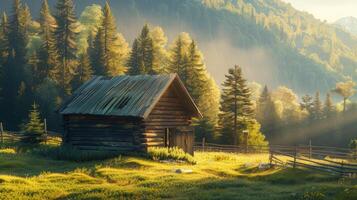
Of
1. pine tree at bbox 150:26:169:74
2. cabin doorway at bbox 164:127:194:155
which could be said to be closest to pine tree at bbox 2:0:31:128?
pine tree at bbox 150:26:169:74

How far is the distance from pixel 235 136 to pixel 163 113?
75.4ft

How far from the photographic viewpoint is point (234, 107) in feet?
186

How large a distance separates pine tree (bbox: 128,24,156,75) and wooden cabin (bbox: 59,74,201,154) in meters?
28.8

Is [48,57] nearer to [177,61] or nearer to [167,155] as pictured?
[177,61]

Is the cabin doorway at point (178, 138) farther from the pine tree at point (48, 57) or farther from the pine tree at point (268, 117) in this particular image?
the pine tree at point (268, 117)

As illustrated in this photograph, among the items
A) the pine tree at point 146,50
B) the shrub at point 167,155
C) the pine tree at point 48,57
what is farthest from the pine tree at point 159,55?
the shrub at point 167,155

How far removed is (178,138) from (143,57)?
113ft

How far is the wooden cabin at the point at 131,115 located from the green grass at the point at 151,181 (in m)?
Result: 3.04

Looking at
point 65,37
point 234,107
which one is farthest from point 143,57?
point 234,107

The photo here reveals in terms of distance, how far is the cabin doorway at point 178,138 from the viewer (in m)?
35.0

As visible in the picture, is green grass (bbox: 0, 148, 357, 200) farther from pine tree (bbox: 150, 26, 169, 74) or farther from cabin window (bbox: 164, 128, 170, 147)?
pine tree (bbox: 150, 26, 169, 74)

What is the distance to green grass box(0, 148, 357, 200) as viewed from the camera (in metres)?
20.0

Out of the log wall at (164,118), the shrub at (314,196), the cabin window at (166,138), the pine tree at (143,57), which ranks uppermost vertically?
the pine tree at (143,57)

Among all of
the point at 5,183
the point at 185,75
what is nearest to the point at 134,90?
the point at 5,183
